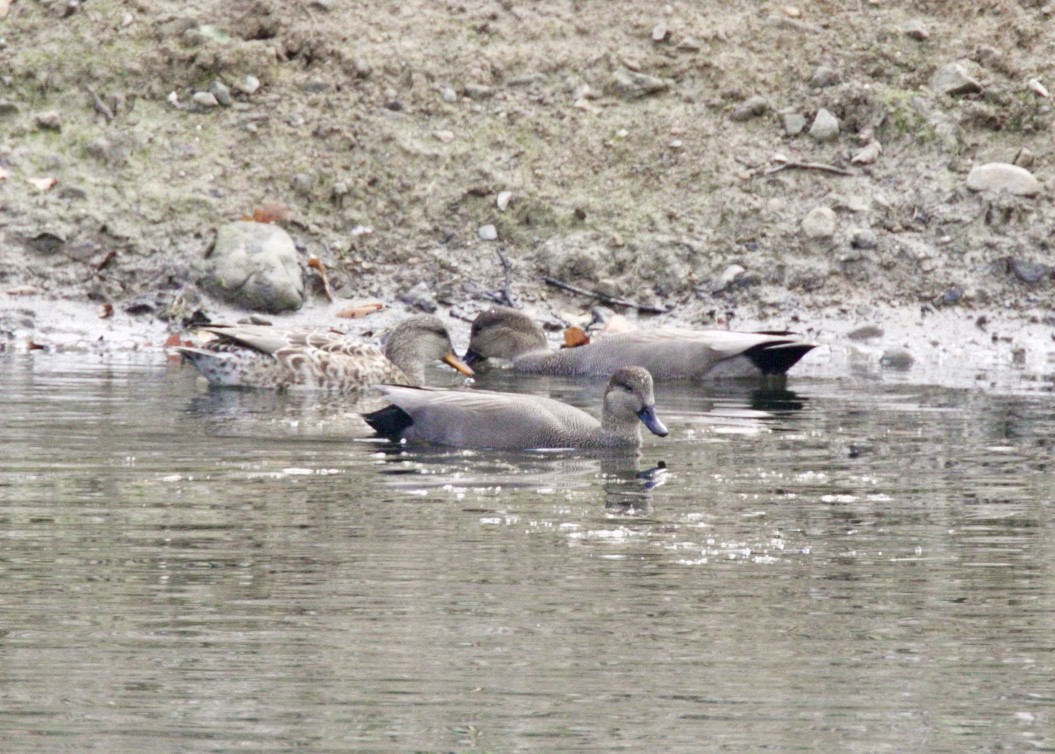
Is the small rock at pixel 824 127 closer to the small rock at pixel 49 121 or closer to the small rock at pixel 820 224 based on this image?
the small rock at pixel 820 224

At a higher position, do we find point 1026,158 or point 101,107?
point 101,107

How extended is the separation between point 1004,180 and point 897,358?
8.34ft

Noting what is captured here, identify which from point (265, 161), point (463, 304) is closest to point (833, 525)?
point (463, 304)

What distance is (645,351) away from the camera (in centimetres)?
1379

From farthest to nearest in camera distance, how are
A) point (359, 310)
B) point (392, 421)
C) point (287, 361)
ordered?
point (359, 310) → point (287, 361) → point (392, 421)

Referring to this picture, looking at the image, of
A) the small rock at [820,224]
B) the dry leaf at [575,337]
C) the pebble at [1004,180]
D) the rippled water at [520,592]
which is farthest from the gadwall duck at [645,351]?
the rippled water at [520,592]

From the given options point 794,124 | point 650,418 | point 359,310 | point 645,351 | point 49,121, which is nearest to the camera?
point 650,418

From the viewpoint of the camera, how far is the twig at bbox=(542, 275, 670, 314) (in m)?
15.5

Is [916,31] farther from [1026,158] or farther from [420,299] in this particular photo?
[420,299]

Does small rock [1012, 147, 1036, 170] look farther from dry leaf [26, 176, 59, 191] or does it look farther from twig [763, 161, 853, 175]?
dry leaf [26, 176, 59, 191]

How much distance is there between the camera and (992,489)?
8.23 metres

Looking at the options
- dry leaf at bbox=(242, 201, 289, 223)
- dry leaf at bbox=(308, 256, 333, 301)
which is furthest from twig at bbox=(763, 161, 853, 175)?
dry leaf at bbox=(242, 201, 289, 223)

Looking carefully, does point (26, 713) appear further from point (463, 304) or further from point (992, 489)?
point (463, 304)

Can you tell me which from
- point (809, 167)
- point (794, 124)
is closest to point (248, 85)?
point (794, 124)
